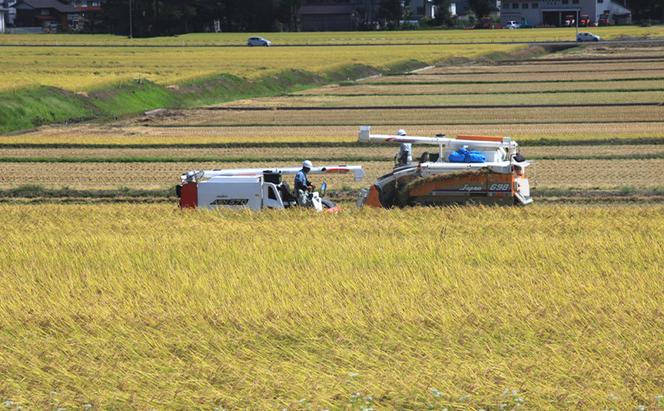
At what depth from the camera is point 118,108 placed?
6309cm

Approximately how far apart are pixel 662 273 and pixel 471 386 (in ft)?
22.7

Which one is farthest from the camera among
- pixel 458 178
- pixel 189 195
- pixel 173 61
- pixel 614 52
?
pixel 614 52

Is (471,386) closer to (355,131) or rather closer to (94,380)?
(94,380)

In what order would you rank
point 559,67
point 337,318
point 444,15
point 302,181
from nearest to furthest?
1. point 337,318
2. point 302,181
3. point 559,67
4. point 444,15

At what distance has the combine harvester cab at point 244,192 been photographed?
27.5m

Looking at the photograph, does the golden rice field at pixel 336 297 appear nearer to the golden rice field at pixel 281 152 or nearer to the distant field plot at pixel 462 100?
the golden rice field at pixel 281 152

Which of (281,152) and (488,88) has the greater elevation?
(488,88)

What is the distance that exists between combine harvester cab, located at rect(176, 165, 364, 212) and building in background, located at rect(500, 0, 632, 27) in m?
153

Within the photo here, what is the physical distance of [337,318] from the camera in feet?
54.5

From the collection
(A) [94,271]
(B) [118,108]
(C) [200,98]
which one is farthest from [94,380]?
(C) [200,98]

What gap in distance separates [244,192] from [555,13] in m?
158

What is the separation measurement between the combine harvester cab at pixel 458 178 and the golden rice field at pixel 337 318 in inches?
77.5

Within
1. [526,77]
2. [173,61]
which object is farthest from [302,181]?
[173,61]

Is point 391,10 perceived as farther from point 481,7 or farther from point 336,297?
point 336,297
